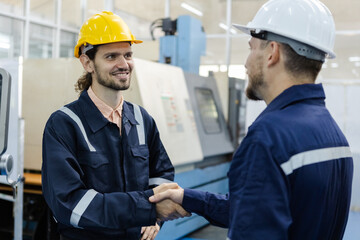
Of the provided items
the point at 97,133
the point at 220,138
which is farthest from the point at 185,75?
the point at 97,133

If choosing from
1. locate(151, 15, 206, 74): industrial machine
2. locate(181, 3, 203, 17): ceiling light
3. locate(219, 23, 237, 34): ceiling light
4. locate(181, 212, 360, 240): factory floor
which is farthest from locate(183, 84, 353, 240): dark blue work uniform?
locate(181, 3, 203, 17): ceiling light

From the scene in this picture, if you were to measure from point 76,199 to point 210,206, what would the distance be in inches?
20.1

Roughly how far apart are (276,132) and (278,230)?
0.24m

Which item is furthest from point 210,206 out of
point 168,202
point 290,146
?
point 290,146

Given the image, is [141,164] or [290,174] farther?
[141,164]

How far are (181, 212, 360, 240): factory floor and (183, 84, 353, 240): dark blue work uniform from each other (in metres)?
2.72

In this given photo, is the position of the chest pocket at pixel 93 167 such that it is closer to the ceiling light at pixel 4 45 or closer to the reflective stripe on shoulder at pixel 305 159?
the reflective stripe on shoulder at pixel 305 159

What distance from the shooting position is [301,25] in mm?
1165

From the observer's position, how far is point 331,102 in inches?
145

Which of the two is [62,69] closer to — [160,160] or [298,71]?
[160,160]

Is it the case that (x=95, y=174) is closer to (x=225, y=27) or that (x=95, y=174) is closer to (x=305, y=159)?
(x=305, y=159)

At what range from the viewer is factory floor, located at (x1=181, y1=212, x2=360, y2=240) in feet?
11.6

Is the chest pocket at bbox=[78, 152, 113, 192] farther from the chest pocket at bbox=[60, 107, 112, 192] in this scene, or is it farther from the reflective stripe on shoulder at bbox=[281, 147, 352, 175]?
the reflective stripe on shoulder at bbox=[281, 147, 352, 175]

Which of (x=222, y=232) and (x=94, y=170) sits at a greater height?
(x=94, y=170)
